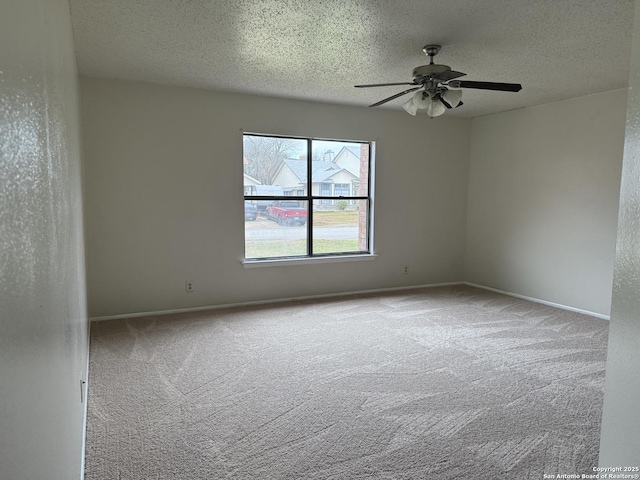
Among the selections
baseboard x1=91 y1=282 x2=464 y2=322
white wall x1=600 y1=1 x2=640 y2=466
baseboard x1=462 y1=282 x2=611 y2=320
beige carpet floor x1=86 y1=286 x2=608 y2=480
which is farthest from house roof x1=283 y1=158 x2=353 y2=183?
white wall x1=600 y1=1 x2=640 y2=466

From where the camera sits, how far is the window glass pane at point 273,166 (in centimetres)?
490

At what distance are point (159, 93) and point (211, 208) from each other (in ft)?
4.35

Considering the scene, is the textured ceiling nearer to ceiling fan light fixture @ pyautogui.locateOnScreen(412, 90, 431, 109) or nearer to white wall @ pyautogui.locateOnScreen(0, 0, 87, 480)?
ceiling fan light fixture @ pyautogui.locateOnScreen(412, 90, 431, 109)

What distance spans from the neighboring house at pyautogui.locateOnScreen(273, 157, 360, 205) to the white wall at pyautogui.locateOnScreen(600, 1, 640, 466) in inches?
160

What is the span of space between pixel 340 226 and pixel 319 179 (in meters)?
0.70

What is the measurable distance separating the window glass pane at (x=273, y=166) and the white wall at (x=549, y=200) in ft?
9.08

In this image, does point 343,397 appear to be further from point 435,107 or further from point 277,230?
point 277,230

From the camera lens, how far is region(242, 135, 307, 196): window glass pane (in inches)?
193

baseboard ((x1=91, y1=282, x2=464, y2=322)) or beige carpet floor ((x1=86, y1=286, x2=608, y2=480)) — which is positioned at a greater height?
baseboard ((x1=91, y1=282, x2=464, y2=322))

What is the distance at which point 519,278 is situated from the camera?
5.58 m

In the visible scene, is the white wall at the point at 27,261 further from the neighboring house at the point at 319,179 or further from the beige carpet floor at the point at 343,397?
the neighboring house at the point at 319,179

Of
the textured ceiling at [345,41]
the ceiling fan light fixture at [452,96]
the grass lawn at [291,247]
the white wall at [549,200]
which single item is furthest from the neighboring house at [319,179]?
the ceiling fan light fixture at [452,96]

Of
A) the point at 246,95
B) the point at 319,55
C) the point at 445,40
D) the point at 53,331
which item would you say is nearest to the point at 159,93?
the point at 246,95

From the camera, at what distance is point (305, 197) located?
5219mm
